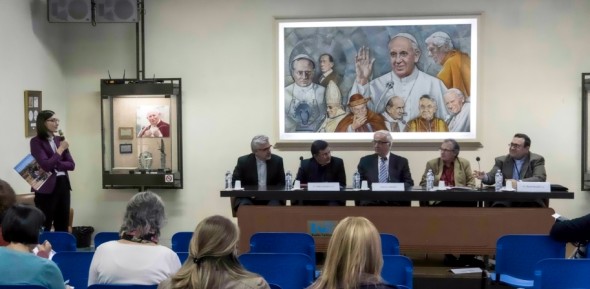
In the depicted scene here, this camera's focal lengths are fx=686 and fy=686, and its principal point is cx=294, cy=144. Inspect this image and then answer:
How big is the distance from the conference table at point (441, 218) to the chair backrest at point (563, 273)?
2.65 metres

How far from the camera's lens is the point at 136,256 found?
10.3 ft

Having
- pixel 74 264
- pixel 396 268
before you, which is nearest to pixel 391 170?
pixel 396 268

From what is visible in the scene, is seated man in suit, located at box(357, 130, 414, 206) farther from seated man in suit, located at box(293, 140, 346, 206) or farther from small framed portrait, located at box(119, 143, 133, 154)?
small framed portrait, located at box(119, 143, 133, 154)

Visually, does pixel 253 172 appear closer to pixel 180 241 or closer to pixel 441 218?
pixel 441 218

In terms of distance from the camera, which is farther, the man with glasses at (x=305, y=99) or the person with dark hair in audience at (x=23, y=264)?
the man with glasses at (x=305, y=99)

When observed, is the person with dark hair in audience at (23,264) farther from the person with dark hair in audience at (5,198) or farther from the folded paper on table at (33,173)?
the folded paper on table at (33,173)

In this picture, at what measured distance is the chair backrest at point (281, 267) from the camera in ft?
12.3

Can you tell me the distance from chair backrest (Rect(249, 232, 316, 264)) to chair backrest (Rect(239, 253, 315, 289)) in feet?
2.73

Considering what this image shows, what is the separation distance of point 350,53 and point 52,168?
12.4 ft

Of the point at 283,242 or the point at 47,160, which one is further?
the point at 47,160

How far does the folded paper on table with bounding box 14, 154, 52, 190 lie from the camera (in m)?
6.82

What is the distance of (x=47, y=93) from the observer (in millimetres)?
8484

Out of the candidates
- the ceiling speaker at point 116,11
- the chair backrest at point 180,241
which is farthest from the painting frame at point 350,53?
the chair backrest at point 180,241

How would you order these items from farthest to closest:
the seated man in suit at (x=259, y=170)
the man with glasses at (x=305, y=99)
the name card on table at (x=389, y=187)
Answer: the man with glasses at (x=305, y=99)
the seated man in suit at (x=259, y=170)
the name card on table at (x=389, y=187)
